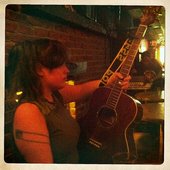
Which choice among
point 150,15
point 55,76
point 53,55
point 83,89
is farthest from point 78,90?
point 150,15

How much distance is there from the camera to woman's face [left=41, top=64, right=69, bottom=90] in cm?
180

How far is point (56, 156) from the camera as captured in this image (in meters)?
1.83

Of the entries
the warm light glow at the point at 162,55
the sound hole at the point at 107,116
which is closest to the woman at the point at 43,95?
the sound hole at the point at 107,116

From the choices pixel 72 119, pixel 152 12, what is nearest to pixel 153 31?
pixel 152 12

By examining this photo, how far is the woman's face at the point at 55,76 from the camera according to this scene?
180 cm

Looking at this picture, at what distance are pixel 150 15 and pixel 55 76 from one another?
744 millimetres

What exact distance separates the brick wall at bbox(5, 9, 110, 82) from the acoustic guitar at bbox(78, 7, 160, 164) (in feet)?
0.47

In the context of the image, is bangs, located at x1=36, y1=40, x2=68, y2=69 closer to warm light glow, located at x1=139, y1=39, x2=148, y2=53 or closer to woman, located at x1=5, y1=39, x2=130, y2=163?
woman, located at x1=5, y1=39, x2=130, y2=163

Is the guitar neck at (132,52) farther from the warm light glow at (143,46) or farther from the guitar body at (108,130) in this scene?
the guitar body at (108,130)

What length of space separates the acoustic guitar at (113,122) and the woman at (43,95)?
0.06m

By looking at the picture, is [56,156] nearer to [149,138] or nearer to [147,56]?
[149,138]

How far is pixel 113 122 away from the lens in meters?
1.83

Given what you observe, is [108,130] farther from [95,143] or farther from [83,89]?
[83,89]

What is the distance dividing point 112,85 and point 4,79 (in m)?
0.72
